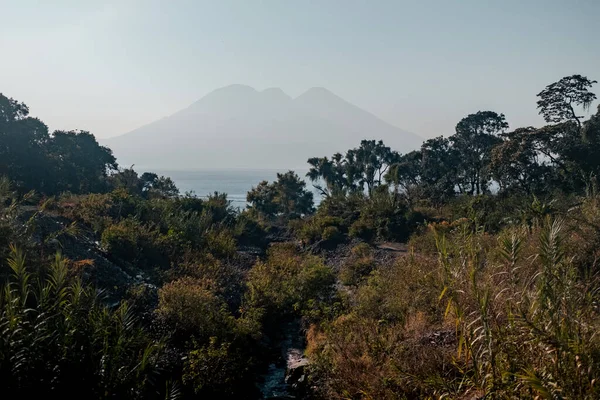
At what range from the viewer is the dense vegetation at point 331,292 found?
11.7 feet

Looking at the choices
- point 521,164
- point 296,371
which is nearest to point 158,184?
point 521,164

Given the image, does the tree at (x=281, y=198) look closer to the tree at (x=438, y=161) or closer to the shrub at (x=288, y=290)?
the tree at (x=438, y=161)

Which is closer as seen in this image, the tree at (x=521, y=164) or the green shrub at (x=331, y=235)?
the green shrub at (x=331, y=235)

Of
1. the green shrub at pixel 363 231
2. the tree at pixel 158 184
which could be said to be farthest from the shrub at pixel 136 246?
the tree at pixel 158 184

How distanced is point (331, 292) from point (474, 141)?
19934mm

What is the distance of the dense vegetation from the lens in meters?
3.58

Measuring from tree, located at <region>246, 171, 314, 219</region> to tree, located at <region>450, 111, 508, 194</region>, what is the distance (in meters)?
11.0

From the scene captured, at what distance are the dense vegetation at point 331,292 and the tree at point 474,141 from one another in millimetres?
3246

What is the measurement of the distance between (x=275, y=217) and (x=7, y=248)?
81.9 feet

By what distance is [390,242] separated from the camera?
16172mm

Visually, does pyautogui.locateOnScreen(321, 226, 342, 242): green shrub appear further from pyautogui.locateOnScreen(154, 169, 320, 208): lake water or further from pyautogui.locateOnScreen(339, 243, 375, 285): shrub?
pyautogui.locateOnScreen(154, 169, 320, 208): lake water

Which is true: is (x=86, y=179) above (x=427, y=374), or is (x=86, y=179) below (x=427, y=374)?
above

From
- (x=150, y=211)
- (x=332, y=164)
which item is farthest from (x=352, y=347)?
(x=332, y=164)

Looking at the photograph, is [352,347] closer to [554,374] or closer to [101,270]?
[554,374]
